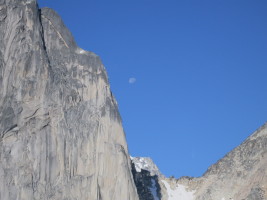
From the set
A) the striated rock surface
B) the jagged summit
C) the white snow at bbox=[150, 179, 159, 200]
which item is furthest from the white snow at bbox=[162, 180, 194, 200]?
the jagged summit

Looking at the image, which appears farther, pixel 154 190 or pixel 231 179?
pixel 154 190

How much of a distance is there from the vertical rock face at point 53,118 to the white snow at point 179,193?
32.7 m

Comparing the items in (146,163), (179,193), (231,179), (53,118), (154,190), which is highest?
(146,163)

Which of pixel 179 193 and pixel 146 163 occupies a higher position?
pixel 146 163

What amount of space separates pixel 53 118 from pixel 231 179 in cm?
4177

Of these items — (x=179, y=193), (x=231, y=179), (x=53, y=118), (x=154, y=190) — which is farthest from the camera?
(x=179, y=193)

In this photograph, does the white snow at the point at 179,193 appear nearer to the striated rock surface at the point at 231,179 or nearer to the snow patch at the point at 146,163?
the striated rock surface at the point at 231,179

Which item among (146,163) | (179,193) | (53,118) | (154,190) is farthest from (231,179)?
(146,163)

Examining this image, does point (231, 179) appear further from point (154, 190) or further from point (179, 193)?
point (154, 190)

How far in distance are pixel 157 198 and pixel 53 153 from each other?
3843 centimetres

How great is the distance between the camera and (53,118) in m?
71.7

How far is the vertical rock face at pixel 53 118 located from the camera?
6806cm

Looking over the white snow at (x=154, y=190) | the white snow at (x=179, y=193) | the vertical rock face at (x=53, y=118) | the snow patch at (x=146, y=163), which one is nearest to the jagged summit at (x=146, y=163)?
the snow patch at (x=146, y=163)

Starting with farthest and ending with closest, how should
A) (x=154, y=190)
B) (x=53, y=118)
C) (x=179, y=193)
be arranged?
(x=179, y=193) < (x=154, y=190) < (x=53, y=118)
